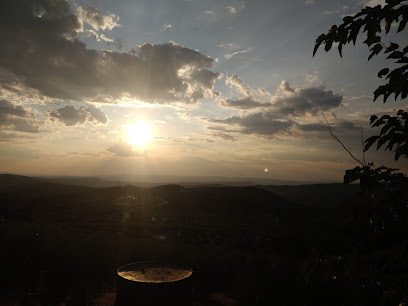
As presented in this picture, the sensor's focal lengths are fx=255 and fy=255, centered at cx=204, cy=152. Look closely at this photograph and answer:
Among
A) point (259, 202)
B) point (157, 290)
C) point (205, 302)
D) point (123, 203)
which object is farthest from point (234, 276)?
point (259, 202)

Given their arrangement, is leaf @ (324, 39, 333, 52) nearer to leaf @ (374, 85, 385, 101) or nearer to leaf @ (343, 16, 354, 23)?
leaf @ (343, 16, 354, 23)

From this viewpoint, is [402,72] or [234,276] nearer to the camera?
[402,72]

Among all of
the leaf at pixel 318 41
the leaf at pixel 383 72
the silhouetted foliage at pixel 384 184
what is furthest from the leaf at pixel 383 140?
the leaf at pixel 318 41

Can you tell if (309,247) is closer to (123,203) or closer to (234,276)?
(234,276)

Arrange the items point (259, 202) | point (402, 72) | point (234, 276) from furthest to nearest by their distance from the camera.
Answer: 1. point (259, 202)
2. point (234, 276)
3. point (402, 72)

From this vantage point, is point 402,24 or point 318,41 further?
point 318,41

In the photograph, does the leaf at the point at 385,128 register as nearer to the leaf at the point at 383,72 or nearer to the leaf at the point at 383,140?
the leaf at the point at 383,140

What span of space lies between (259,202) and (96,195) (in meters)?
36.7

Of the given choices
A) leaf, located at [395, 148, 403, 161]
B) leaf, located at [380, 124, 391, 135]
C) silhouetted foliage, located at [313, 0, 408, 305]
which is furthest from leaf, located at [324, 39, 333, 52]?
leaf, located at [395, 148, 403, 161]

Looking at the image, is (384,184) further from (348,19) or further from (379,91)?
(348,19)

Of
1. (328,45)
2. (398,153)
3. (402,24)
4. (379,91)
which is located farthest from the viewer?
(398,153)

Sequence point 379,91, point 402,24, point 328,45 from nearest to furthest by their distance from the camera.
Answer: point 402,24
point 379,91
point 328,45

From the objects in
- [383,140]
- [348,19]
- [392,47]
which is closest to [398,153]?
[383,140]

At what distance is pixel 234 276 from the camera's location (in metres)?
15.5
